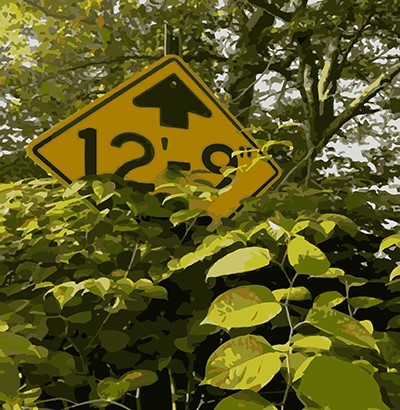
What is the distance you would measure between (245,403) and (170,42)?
6.07 ft

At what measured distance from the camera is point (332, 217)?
1268mm

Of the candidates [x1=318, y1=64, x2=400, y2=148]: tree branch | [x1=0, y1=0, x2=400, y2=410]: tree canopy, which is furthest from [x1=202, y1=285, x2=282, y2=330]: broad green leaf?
[x1=318, y1=64, x2=400, y2=148]: tree branch

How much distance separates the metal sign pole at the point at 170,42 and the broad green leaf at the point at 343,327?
1.69 meters

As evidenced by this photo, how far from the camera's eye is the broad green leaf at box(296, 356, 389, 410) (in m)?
0.66

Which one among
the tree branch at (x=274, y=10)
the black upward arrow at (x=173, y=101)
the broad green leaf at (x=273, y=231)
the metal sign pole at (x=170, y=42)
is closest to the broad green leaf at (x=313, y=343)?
the broad green leaf at (x=273, y=231)

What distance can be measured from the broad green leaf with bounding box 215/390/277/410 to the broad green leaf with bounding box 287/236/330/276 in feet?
0.72

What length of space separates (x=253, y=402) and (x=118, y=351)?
498 millimetres

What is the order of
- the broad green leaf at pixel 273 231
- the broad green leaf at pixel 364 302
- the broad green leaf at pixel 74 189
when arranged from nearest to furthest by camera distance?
the broad green leaf at pixel 273 231 < the broad green leaf at pixel 364 302 < the broad green leaf at pixel 74 189

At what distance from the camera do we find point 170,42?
2.35m

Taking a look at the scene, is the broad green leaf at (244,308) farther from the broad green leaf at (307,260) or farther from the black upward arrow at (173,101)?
the black upward arrow at (173,101)

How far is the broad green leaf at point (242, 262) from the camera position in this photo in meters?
0.86

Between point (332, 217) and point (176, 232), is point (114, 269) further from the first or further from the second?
point (332, 217)

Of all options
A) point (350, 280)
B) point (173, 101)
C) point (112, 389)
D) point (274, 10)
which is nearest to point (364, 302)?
point (350, 280)

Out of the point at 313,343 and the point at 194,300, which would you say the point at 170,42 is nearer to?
the point at 194,300
